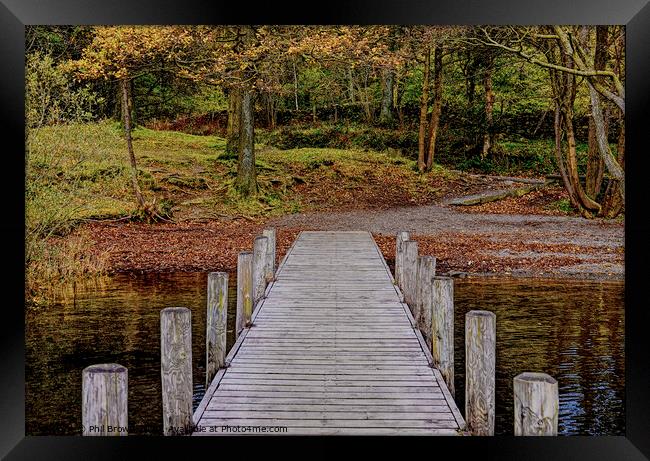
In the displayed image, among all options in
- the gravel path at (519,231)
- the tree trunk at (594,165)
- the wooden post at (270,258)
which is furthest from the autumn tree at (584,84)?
the wooden post at (270,258)

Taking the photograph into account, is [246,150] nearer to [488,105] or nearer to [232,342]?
[488,105]

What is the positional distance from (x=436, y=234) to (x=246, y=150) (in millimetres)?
3819

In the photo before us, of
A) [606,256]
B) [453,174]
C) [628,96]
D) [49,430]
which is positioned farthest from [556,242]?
[49,430]

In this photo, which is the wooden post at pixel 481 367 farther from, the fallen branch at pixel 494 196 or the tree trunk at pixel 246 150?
the tree trunk at pixel 246 150

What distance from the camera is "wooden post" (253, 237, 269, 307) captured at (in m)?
7.68

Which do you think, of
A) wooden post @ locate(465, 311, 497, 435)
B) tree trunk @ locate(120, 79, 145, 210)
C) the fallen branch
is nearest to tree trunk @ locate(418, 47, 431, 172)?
the fallen branch

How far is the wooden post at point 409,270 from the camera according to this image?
25.1 ft

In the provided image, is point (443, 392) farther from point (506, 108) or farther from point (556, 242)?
point (506, 108)

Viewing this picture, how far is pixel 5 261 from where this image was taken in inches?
227

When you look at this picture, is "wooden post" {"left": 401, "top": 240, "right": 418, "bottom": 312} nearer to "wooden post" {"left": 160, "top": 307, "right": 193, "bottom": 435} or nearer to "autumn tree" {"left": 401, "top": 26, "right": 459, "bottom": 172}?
"wooden post" {"left": 160, "top": 307, "right": 193, "bottom": 435}

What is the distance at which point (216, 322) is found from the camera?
5844 millimetres

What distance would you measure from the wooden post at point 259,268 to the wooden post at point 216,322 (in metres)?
1.61
